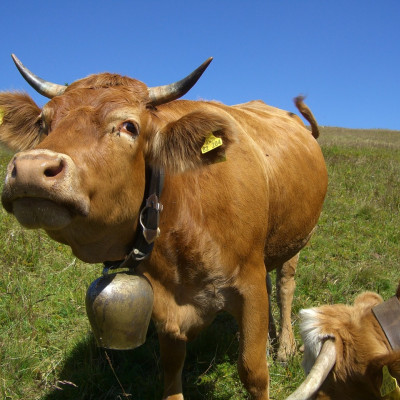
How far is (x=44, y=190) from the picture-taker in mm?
2045

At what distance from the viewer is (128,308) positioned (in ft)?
8.77

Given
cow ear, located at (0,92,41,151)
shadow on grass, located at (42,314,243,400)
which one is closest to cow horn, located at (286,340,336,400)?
shadow on grass, located at (42,314,243,400)

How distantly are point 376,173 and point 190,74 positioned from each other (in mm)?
8898

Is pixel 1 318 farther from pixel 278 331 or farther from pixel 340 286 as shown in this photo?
pixel 340 286

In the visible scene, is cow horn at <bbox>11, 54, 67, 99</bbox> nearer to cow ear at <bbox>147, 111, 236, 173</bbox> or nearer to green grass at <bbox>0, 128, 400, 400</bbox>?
cow ear at <bbox>147, 111, 236, 173</bbox>

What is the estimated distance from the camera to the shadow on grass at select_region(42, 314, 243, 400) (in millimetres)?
3564

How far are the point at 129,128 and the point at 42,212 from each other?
69 centimetres

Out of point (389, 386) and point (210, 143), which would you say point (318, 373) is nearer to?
point (389, 386)

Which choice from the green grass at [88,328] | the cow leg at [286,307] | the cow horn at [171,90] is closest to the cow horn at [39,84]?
the cow horn at [171,90]

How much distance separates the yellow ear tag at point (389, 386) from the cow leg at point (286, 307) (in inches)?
79.9

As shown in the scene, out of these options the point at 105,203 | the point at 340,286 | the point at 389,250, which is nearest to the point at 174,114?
the point at 105,203

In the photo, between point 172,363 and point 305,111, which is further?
point 305,111

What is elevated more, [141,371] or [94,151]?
[94,151]

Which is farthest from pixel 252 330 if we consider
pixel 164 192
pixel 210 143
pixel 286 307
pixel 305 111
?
pixel 305 111
